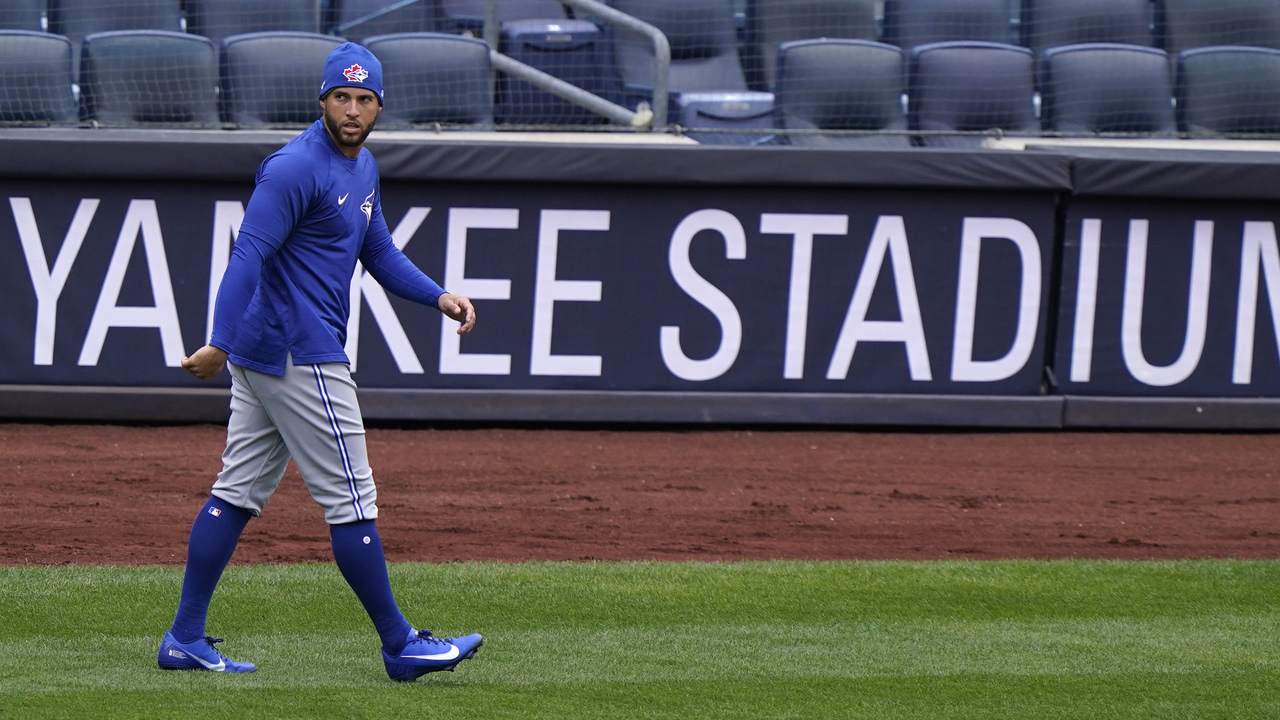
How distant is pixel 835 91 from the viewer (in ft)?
30.7

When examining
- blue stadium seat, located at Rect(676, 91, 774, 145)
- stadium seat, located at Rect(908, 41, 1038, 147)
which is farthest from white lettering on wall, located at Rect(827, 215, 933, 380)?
blue stadium seat, located at Rect(676, 91, 774, 145)

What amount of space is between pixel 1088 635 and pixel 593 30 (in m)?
5.99

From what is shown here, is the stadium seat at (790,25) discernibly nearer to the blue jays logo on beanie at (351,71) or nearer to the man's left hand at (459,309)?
the man's left hand at (459,309)

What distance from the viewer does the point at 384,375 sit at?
8289 millimetres

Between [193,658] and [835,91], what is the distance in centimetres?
642

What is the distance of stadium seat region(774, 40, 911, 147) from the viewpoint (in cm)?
934

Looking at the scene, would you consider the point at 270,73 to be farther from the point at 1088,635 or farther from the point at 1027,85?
the point at 1088,635

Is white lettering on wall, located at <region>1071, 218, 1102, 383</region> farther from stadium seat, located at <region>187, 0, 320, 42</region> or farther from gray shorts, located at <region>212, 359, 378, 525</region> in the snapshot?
gray shorts, located at <region>212, 359, 378, 525</region>

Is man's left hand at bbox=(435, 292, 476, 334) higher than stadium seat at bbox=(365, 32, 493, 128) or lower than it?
lower

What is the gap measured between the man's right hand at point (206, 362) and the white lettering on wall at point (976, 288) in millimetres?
5663

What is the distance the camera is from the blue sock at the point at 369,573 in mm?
3844

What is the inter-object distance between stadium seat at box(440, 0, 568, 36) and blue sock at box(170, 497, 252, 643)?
619cm

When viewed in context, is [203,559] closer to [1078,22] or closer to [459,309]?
[459,309]

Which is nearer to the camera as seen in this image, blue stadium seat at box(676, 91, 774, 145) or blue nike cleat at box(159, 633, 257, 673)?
blue nike cleat at box(159, 633, 257, 673)
